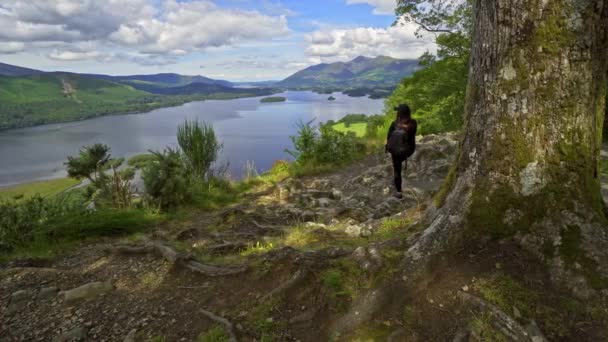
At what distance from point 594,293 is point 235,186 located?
10.6 m

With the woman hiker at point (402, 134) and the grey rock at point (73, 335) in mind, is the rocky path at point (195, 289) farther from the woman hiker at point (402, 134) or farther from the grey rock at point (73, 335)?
the woman hiker at point (402, 134)

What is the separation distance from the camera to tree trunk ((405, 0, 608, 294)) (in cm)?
272

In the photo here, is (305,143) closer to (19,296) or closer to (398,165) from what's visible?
(398,165)

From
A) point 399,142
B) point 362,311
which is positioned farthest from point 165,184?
point 362,311

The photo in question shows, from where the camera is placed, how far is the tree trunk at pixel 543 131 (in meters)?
→ 2.72

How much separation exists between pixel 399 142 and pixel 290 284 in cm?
435

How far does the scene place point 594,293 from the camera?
8.66 feet

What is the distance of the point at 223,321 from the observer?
10.3 ft

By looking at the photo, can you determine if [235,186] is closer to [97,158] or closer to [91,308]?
[97,158]

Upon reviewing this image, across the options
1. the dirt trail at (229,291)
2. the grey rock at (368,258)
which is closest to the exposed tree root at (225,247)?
the dirt trail at (229,291)

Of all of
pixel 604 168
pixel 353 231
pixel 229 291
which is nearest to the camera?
pixel 229 291

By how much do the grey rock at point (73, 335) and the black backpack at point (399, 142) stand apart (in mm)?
5584

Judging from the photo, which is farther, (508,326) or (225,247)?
(225,247)

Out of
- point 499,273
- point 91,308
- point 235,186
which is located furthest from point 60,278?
point 235,186
